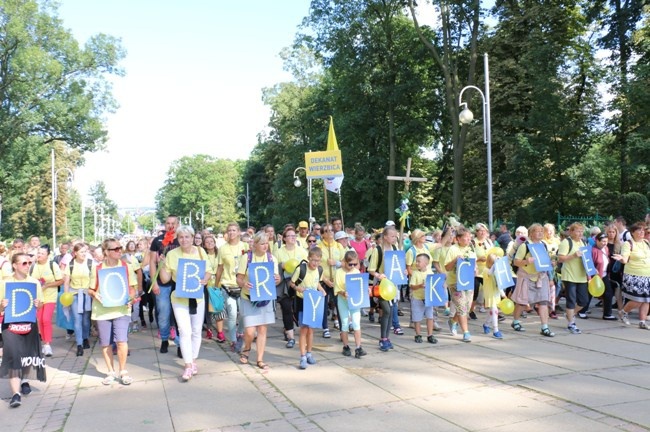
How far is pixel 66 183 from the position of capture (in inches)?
2574

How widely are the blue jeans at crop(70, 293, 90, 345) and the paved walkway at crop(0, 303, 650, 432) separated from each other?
0.34 m

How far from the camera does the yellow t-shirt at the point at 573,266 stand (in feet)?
31.1

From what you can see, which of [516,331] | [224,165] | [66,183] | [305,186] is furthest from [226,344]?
[224,165]

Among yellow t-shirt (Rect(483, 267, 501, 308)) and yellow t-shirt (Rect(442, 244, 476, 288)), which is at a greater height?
yellow t-shirt (Rect(442, 244, 476, 288))

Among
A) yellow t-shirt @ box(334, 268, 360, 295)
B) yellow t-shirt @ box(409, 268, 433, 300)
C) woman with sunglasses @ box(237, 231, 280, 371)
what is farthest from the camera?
yellow t-shirt @ box(409, 268, 433, 300)

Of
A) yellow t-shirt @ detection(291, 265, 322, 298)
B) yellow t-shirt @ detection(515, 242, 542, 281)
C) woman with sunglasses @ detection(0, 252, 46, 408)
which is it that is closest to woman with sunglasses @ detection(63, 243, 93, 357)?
woman with sunglasses @ detection(0, 252, 46, 408)

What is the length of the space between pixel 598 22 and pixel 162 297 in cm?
2514

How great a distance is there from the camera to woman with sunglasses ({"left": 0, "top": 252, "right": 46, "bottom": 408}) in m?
6.14

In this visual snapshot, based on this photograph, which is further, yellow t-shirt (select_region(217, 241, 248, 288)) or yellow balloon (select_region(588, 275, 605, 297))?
yellow balloon (select_region(588, 275, 605, 297))

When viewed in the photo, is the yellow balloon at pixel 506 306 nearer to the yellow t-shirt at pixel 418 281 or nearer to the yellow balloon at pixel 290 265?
the yellow t-shirt at pixel 418 281

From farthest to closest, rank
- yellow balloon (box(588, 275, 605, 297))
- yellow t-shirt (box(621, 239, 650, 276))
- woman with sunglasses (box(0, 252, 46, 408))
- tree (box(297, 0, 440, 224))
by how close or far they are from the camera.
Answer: tree (box(297, 0, 440, 224)) < yellow balloon (box(588, 275, 605, 297)) < yellow t-shirt (box(621, 239, 650, 276)) < woman with sunglasses (box(0, 252, 46, 408))

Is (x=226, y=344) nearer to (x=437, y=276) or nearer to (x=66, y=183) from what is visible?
(x=437, y=276)

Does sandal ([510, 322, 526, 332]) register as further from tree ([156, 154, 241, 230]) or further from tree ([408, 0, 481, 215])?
tree ([156, 154, 241, 230])

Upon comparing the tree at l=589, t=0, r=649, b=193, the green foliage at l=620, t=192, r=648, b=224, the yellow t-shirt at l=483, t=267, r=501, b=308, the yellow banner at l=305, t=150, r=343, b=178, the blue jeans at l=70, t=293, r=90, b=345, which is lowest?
the blue jeans at l=70, t=293, r=90, b=345
